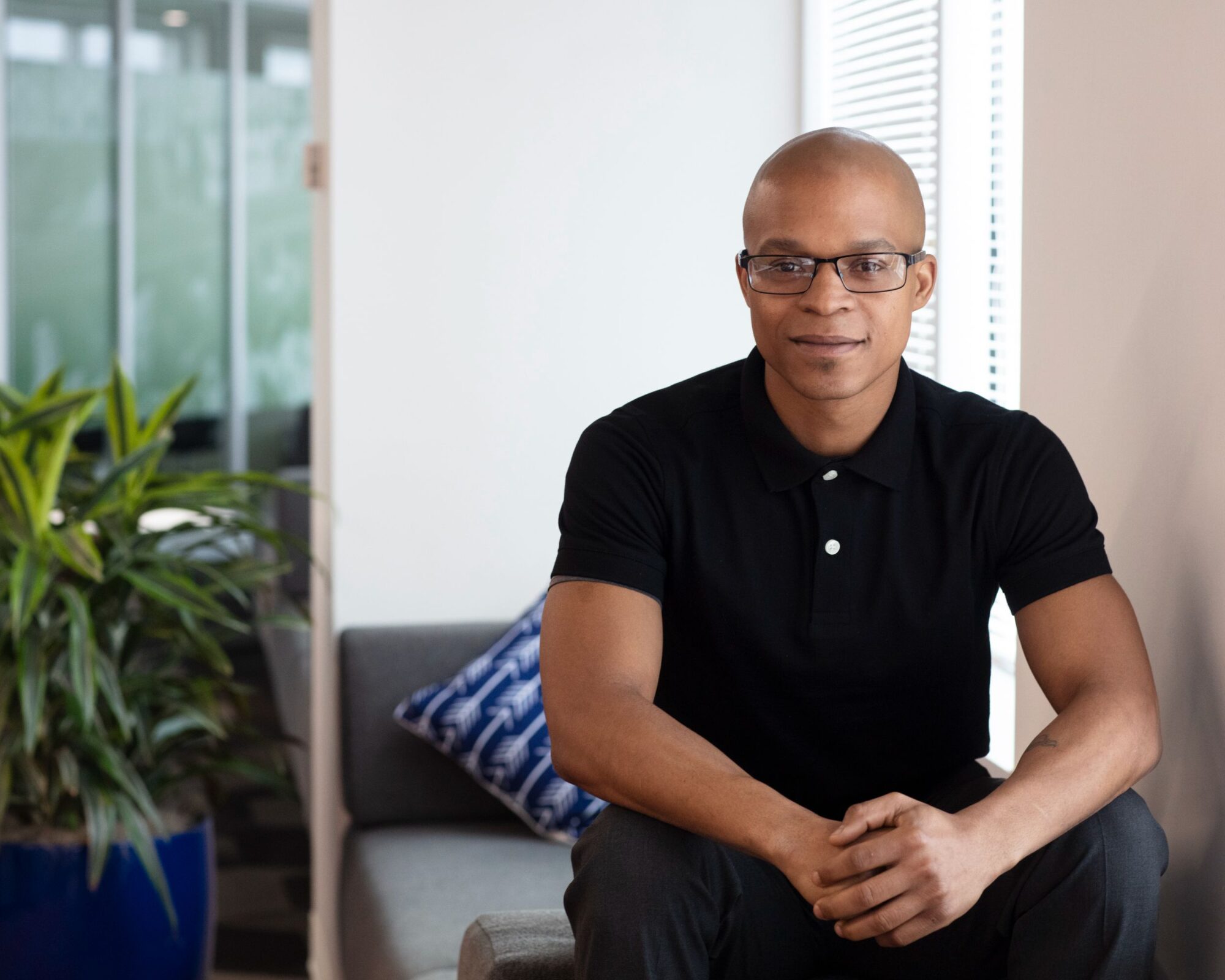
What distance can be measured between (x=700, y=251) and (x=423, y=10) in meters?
0.74

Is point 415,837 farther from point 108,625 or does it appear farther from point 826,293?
point 826,293

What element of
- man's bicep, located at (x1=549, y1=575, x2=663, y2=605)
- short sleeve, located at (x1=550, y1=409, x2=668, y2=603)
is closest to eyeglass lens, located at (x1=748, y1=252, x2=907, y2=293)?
short sleeve, located at (x1=550, y1=409, x2=668, y2=603)

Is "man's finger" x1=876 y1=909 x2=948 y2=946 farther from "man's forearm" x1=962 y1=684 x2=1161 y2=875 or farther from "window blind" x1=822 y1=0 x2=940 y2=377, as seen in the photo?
"window blind" x1=822 y1=0 x2=940 y2=377

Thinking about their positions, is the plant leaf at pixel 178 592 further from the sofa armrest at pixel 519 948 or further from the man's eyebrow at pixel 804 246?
the man's eyebrow at pixel 804 246

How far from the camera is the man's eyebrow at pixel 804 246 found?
147cm

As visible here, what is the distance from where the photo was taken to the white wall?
271 cm

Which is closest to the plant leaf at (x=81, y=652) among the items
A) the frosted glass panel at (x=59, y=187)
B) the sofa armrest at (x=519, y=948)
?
the sofa armrest at (x=519, y=948)

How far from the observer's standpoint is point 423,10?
270 centimetres

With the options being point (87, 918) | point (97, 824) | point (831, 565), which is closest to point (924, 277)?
point (831, 565)

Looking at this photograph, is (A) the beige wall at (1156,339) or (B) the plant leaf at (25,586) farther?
(B) the plant leaf at (25,586)

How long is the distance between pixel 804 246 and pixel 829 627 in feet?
1.37

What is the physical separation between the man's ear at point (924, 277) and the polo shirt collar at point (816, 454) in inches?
4.3

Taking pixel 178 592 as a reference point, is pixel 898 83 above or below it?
above

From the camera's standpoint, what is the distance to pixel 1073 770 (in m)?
1.32
